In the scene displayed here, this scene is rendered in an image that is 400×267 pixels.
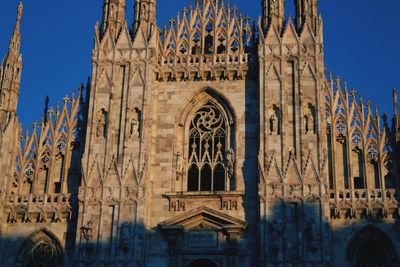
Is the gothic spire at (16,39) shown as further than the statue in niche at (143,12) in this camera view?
Yes

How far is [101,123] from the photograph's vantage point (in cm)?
2628

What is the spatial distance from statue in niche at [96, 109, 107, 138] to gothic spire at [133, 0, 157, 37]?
3.49 m

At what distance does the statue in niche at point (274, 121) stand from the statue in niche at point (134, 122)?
470cm

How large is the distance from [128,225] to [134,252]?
94cm

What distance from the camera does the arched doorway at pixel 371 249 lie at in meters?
23.8

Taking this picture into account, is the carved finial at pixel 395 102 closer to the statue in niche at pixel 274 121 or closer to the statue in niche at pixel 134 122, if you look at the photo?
the statue in niche at pixel 274 121

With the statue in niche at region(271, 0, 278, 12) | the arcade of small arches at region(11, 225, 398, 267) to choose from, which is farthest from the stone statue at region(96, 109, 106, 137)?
the statue in niche at region(271, 0, 278, 12)

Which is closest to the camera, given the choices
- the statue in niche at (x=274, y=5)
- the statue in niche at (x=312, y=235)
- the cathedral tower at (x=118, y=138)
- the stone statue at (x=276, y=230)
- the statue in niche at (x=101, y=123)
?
the statue in niche at (x=312, y=235)

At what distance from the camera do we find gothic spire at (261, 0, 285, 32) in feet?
88.9

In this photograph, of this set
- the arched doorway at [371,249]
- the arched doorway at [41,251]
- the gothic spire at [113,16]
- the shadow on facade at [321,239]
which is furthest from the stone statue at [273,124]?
the arched doorway at [41,251]

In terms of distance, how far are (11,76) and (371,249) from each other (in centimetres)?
1457

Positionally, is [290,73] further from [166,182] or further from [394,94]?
[166,182]

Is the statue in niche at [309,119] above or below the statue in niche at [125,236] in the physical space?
above

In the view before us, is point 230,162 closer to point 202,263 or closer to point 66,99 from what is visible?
point 202,263
